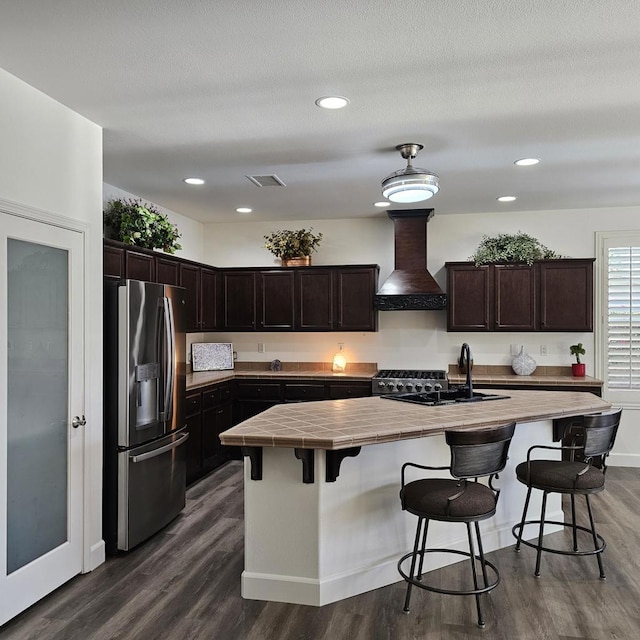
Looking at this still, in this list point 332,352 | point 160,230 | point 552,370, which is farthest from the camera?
point 332,352

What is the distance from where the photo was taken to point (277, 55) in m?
2.58

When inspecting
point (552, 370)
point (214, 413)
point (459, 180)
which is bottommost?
point (214, 413)

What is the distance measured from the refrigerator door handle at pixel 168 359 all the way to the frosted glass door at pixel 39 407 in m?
0.71

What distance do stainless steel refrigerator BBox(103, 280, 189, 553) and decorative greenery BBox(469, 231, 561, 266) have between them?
134 inches

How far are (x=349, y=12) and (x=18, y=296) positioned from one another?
2.12 metres

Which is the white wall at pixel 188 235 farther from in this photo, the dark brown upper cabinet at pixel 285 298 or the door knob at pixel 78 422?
the door knob at pixel 78 422

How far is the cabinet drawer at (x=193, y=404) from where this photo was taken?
16.2 feet

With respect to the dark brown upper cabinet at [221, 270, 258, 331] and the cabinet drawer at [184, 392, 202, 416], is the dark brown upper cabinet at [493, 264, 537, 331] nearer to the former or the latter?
the dark brown upper cabinet at [221, 270, 258, 331]

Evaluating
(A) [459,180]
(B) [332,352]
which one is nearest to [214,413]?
(B) [332,352]

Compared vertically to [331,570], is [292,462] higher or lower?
higher

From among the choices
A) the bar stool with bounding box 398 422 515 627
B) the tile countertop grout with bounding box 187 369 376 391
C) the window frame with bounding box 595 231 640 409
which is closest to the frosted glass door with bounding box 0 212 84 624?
the bar stool with bounding box 398 422 515 627

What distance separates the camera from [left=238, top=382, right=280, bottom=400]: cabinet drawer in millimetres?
6023

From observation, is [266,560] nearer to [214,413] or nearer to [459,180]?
[214,413]

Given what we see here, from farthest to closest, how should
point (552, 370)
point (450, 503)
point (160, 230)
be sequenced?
point (552, 370)
point (160, 230)
point (450, 503)
